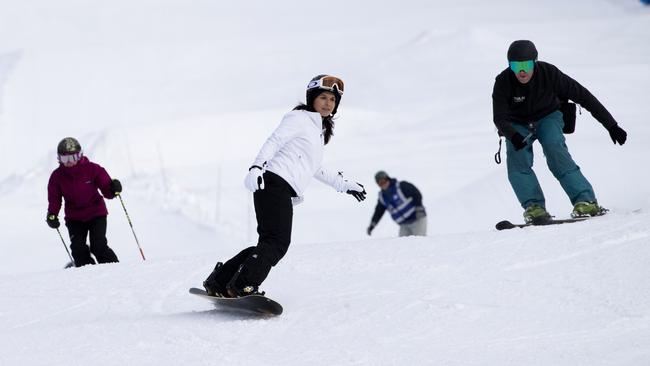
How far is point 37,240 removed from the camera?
55.8 ft

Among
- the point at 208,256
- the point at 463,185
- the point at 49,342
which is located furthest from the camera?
the point at 463,185

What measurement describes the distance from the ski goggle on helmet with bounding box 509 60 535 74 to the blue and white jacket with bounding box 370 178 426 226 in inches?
223

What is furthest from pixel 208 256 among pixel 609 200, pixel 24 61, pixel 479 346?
pixel 24 61

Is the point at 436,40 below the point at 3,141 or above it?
above

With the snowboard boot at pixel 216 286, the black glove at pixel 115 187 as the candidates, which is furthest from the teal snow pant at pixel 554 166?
the black glove at pixel 115 187

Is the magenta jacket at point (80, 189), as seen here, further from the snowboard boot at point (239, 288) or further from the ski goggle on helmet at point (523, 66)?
the ski goggle on helmet at point (523, 66)

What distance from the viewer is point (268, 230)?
5297mm

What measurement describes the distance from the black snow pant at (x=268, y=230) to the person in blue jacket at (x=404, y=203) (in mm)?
7262

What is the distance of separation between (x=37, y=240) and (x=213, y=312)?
12.3m

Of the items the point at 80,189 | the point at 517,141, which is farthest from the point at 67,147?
the point at 517,141

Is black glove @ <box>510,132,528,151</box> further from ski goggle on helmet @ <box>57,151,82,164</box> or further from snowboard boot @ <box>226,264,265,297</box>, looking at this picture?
ski goggle on helmet @ <box>57,151,82,164</box>

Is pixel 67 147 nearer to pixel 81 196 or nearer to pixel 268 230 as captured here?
pixel 81 196

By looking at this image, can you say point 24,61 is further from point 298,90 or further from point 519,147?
point 519,147

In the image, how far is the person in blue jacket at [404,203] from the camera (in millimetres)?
12562
